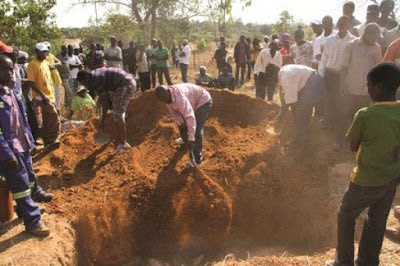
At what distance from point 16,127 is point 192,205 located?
2.17m

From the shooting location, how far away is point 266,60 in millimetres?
7195

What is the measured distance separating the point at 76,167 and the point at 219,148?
214cm

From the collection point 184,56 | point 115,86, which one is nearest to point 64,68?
point 184,56

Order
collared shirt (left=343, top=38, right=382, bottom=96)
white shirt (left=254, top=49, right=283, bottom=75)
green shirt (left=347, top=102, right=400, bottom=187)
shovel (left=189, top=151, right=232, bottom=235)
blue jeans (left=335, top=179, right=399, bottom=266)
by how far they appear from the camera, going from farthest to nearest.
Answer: white shirt (left=254, top=49, right=283, bottom=75)
collared shirt (left=343, top=38, right=382, bottom=96)
shovel (left=189, top=151, right=232, bottom=235)
blue jeans (left=335, top=179, right=399, bottom=266)
green shirt (left=347, top=102, right=400, bottom=187)

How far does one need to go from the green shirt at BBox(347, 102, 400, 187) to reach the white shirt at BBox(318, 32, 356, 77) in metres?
2.67

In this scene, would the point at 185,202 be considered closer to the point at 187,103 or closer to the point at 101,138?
the point at 187,103

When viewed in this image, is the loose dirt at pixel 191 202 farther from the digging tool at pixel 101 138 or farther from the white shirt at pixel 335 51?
the white shirt at pixel 335 51

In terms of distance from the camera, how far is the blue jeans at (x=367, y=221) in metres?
2.60

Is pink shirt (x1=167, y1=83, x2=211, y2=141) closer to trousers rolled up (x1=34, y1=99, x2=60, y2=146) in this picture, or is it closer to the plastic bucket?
the plastic bucket

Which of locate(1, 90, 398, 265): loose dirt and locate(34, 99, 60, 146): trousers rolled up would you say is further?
locate(34, 99, 60, 146): trousers rolled up

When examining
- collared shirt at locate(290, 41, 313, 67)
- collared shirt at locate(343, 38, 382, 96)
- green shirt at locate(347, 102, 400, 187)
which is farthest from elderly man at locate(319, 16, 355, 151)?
green shirt at locate(347, 102, 400, 187)

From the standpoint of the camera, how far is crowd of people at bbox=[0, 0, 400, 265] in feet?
8.23

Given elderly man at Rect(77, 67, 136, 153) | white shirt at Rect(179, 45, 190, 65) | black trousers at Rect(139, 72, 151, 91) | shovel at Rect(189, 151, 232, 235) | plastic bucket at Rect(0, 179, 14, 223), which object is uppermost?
white shirt at Rect(179, 45, 190, 65)

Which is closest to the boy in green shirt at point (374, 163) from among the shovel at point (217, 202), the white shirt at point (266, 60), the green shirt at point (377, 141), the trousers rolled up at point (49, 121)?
the green shirt at point (377, 141)
